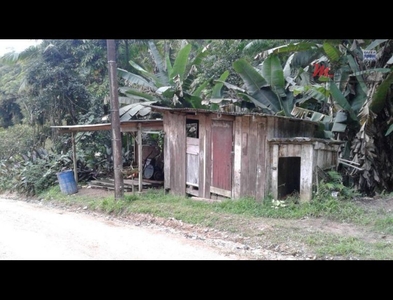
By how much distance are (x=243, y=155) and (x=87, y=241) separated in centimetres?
376

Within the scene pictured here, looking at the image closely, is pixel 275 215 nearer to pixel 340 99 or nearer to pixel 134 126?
pixel 340 99

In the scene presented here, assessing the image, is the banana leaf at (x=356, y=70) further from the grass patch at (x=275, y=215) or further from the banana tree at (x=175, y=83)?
the banana tree at (x=175, y=83)

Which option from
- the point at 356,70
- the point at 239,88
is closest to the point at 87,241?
the point at 239,88

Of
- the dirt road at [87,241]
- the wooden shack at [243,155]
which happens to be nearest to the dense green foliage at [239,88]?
the wooden shack at [243,155]

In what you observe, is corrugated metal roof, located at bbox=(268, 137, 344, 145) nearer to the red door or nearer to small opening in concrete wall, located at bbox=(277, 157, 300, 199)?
small opening in concrete wall, located at bbox=(277, 157, 300, 199)

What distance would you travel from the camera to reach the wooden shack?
309 inches

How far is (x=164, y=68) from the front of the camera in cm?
1283

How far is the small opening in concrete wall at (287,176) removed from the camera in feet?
27.5

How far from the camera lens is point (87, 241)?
270 inches

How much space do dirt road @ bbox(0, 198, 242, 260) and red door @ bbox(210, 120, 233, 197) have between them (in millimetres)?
2126

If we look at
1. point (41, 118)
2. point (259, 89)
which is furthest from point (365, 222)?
point (41, 118)

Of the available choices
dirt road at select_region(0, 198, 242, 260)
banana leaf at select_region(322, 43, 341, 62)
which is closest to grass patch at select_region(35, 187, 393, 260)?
dirt road at select_region(0, 198, 242, 260)

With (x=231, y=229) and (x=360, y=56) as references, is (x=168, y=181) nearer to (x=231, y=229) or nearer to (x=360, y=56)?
(x=231, y=229)

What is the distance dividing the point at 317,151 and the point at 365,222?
1719 mm
